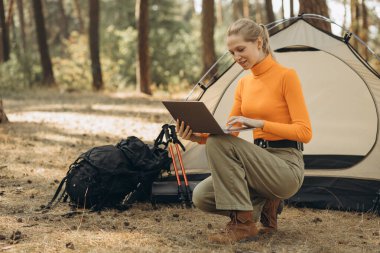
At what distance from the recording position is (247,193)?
341 centimetres

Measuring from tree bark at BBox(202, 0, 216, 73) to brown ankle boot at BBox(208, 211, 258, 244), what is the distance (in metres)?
10.6

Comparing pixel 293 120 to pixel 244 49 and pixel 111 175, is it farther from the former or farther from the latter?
pixel 111 175

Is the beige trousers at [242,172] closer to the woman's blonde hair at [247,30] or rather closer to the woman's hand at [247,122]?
the woman's hand at [247,122]

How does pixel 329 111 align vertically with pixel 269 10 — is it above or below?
below

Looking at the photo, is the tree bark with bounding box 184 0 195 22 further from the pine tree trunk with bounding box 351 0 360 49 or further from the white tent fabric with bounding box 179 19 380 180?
the white tent fabric with bounding box 179 19 380 180

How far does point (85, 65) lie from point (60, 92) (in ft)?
14.6

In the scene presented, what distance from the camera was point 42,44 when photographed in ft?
57.2

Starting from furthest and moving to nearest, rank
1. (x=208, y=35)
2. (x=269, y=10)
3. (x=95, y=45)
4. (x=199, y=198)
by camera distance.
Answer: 1. (x=95, y=45)
2. (x=269, y=10)
3. (x=208, y=35)
4. (x=199, y=198)

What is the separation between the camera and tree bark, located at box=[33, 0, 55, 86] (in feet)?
56.1

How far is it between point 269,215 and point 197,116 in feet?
3.14

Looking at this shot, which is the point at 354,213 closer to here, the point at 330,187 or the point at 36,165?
the point at 330,187

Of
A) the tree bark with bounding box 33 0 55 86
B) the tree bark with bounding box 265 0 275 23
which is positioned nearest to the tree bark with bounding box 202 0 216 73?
the tree bark with bounding box 265 0 275 23

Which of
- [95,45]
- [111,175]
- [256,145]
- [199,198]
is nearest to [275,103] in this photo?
[256,145]

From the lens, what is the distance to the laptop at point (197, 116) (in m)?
3.28
